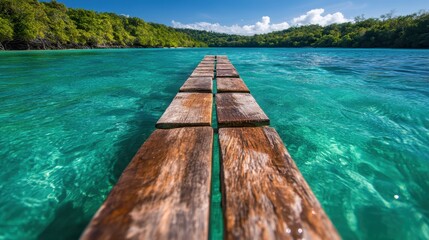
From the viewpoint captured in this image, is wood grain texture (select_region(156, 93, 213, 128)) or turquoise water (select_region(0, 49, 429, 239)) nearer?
turquoise water (select_region(0, 49, 429, 239))

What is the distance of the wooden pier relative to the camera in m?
0.93

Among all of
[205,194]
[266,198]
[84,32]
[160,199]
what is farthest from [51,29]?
[266,198]

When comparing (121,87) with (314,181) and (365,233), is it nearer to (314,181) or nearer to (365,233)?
(314,181)

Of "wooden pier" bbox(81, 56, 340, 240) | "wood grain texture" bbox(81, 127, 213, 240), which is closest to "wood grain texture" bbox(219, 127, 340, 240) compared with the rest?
"wooden pier" bbox(81, 56, 340, 240)

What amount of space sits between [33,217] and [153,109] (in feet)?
9.42

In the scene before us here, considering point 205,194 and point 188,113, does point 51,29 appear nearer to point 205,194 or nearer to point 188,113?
point 188,113

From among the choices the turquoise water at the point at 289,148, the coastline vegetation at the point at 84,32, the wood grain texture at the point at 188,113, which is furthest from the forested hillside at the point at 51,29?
the wood grain texture at the point at 188,113

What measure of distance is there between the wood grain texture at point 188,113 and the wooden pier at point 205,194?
218mm

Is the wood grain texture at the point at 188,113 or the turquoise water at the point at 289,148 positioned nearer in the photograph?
the turquoise water at the point at 289,148

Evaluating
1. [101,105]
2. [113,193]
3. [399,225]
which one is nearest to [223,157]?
[113,193]

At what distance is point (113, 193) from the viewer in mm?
1149

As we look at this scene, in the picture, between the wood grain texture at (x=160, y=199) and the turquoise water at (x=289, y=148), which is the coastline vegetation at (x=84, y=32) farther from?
the wood grain texture at (x=160, y=199)

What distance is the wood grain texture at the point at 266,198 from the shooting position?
94cm

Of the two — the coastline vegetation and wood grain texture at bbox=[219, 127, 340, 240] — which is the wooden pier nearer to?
wood grain texture at bbox=[219, 127, 340, 240]
